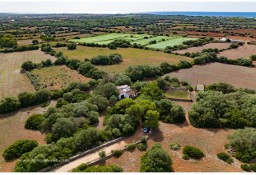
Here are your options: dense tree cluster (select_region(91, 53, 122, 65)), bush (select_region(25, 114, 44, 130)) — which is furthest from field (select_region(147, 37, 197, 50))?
bush (select_region(25, 114, 44, 130))

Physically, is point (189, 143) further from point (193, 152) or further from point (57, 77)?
point (57, 77)

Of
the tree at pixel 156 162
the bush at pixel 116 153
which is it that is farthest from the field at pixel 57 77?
the tree at pixel 156 162

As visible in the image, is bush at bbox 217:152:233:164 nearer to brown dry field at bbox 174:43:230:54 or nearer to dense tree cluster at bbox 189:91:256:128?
dense tree cluster at bbox 189:91:256:128

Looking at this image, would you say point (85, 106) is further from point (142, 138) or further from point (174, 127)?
point (174, 127)

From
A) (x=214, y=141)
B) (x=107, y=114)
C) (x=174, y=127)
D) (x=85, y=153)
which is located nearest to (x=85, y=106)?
(x=107, y=114)

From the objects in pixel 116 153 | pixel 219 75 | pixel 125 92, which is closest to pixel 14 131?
pixel 116 153

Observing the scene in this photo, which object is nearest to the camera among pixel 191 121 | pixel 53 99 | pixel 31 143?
pixel 31 143
